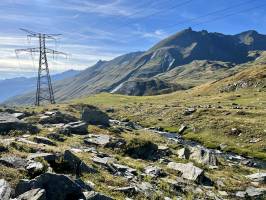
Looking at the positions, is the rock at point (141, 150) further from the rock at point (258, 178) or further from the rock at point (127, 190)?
the rock at point (127, 190)

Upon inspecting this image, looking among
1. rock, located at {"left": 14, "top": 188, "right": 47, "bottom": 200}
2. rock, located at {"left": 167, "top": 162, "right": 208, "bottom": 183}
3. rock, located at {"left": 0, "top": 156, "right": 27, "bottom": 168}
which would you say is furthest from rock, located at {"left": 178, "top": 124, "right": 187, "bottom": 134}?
rock, located at {"left": 14, "top": 188, "right": 47, "bottom": 200}

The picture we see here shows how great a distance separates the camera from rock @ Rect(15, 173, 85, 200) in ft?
63.2

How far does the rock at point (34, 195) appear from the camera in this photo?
17500 millimetres

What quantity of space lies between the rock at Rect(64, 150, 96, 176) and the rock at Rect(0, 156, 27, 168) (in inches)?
117

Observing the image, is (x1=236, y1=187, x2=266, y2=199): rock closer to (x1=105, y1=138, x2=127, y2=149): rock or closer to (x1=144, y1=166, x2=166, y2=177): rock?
(x1=144, y1=166, x2=166, y2=177): rock

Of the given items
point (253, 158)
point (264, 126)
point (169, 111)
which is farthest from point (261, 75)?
point (253, 158)

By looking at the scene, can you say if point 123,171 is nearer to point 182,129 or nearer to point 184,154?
point 184,154

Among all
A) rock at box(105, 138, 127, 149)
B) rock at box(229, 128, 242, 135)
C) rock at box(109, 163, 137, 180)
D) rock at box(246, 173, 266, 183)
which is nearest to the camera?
rock at box(109, 163, 137, 180)

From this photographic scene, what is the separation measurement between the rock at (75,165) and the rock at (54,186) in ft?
20.9

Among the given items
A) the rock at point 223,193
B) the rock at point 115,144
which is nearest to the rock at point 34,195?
the rock at point 223,193

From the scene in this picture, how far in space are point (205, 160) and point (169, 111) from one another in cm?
7500

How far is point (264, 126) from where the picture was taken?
82312mm

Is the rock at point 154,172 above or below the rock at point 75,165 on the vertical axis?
below

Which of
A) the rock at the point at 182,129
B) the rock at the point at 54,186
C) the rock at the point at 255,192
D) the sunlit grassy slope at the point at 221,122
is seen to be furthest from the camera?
the rock at the point at 182,129
